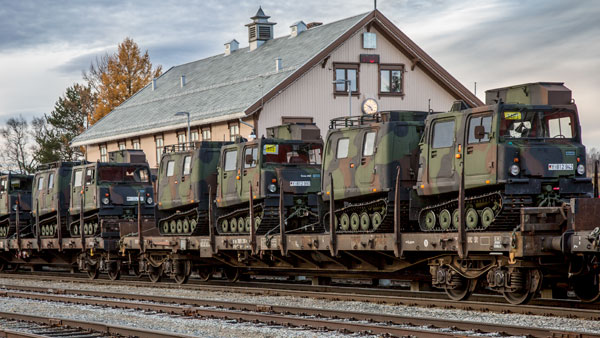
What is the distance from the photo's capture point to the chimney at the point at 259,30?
170 feet

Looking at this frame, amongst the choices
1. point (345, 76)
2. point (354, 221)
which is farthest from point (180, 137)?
point (354, 221)

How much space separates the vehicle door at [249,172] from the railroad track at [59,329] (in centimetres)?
721

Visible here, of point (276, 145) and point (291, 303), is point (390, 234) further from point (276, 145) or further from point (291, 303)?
point (276, 145)

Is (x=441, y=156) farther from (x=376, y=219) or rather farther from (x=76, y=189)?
(x=76, y=189)

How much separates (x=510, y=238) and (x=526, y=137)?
1994 mm

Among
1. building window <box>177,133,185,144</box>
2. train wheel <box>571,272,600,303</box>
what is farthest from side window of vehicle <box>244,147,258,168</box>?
building window <box>177,133,185,144</box>

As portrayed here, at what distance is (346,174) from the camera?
64.8 feet

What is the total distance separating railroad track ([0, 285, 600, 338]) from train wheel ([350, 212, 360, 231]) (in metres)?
3.30

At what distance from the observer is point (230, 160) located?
23.6 m

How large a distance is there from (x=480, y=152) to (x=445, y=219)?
154 centimetres

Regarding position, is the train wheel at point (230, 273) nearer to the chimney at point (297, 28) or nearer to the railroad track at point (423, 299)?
the railroad track at point (423, 299)

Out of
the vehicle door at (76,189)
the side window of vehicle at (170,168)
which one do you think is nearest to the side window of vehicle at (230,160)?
the side window of vehicle at (170,168)

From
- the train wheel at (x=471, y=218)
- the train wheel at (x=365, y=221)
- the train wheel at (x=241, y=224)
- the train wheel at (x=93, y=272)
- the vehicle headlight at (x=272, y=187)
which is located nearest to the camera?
the train wheel at (x=471, y=218)

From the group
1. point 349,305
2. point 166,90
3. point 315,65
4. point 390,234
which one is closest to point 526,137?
point 390,234
